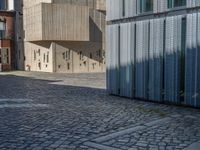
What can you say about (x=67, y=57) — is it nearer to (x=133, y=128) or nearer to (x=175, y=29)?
(x=175, y=29)

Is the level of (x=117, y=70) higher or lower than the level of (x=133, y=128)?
higher

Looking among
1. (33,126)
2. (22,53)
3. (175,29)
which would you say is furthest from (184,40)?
(22,53)

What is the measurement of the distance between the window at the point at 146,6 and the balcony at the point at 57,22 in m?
20.1

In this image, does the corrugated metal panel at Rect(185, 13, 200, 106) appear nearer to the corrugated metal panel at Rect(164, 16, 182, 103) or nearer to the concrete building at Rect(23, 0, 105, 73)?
the corrugated metal panel at Rect(164, 16, 182, 103)

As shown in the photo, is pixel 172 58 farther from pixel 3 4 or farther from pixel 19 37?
pixel 3 4

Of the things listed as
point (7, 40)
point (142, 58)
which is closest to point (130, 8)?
point (142, 58)

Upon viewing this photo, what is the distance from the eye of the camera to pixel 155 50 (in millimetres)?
11875

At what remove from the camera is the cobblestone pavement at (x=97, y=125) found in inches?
274

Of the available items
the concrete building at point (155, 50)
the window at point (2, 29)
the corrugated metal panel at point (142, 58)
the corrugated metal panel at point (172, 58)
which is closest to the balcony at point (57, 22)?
the window at point (2, 29)

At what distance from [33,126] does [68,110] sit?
7.83 feet

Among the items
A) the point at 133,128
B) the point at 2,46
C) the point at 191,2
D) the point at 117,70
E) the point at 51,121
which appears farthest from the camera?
the point at 2,46

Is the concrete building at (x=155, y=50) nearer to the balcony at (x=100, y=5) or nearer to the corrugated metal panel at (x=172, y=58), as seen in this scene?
the corrugated metal panel at (x=172, y=58)

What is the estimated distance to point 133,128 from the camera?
8250 millimetres

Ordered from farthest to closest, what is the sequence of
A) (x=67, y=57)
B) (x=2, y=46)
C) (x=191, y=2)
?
(x=2, y=46), (x=67, y=57), (x=191, y=2)
